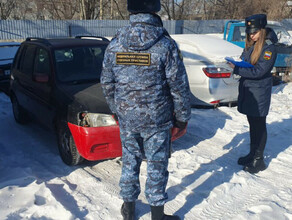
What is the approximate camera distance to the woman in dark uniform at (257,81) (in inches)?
136

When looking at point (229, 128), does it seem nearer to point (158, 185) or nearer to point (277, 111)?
point (277, 111)

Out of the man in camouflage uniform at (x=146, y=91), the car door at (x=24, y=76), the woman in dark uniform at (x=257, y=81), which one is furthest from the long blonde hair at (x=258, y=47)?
the car door at (x=24, y=76)

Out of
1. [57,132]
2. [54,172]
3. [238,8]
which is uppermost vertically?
[238,8]

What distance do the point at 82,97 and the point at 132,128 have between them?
1.54 metres

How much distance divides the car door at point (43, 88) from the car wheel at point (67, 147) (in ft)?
1.08

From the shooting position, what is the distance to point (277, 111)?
623 cm

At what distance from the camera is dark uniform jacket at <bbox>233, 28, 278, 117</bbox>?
3449 mm

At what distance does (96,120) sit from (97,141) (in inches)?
9.8

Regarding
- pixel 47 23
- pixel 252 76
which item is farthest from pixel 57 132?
pixel 47 23

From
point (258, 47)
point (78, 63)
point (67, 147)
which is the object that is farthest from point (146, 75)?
point (78, 63)

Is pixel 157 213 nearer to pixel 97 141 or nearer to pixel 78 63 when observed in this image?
pixel 97 141

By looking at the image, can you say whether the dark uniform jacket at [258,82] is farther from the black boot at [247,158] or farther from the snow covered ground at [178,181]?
the snow covered ground at [178,181]

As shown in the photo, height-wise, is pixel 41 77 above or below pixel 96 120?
above

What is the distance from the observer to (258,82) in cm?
362
